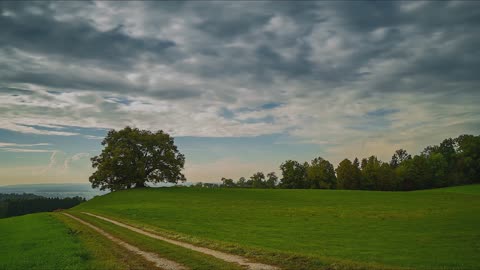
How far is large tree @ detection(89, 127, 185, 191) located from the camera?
8631cm

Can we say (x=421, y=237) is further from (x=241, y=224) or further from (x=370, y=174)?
(x=370, y=174)

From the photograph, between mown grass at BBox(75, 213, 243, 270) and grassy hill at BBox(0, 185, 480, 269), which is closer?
mown grass at BBox(75, 213, 243, 270)

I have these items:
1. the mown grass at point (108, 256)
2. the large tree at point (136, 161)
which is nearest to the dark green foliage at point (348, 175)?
the large tree at point (136, 161)

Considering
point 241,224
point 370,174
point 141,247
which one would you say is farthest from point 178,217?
point 370,174

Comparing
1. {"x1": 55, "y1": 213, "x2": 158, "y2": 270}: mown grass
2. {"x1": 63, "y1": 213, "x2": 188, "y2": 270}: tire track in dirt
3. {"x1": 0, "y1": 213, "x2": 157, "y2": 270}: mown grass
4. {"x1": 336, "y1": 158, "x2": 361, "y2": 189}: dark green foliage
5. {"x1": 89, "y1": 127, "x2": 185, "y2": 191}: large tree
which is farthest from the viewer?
{"x1": 336, "y1": 158, "x2": 361, "y2": 189}: dark green foliage

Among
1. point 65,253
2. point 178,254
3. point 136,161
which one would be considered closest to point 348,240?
point 178,254

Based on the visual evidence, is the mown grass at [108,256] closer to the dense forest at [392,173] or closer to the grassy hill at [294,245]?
the grassy hill at [294,245]

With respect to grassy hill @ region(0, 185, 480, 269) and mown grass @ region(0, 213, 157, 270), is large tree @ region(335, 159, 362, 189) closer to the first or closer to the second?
grassy hill @ region(0, 185, 480, 269)

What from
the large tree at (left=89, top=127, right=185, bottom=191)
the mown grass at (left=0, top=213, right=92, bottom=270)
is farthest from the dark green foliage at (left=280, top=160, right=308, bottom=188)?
the mown grass at (left=0, top=213, right=92, bottom=270)

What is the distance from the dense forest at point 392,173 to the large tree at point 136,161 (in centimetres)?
4517

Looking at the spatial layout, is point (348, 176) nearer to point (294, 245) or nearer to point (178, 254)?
point (294, 245)

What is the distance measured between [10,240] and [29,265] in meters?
13.1

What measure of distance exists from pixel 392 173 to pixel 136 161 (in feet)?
257

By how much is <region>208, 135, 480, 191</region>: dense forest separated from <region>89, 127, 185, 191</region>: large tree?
148 ft
